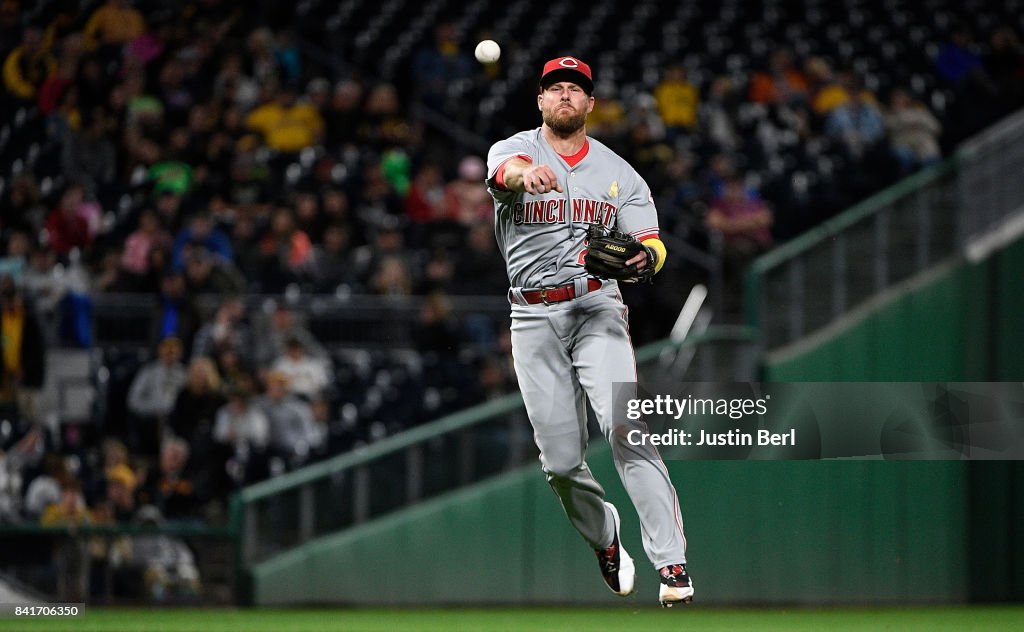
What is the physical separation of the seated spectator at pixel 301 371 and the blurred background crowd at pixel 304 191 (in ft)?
0.05

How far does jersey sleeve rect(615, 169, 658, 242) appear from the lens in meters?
6.27

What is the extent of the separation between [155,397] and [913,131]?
7.34m

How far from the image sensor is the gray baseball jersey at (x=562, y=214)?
20.3ft

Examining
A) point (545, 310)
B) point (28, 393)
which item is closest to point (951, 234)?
point (545, 310)

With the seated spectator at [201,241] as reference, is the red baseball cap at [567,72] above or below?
above

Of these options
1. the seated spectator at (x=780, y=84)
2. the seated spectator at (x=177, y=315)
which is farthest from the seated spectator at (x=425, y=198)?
the seated spectator at (x=780, y=84)

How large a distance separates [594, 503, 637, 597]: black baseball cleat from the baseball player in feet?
0.47

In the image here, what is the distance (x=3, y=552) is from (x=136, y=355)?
1974mm

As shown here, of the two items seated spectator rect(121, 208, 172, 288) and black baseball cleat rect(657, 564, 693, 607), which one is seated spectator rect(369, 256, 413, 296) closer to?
seated spectator rect(121, 208, 172, 288)

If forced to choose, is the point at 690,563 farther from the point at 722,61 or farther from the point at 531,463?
the point at 722,61

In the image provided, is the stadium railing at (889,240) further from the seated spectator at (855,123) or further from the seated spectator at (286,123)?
the seated spectator at (286,123)

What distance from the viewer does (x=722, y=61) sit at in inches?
658

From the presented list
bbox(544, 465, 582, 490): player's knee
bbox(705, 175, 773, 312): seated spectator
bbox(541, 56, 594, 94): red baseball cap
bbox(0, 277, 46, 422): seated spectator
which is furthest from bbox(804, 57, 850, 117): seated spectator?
bbox(544, 465, 582, 490): player's knee

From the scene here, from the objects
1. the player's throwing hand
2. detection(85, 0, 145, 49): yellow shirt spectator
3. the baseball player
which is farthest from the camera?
detection(85, 0, 145, 49): yellow shirt spectator
